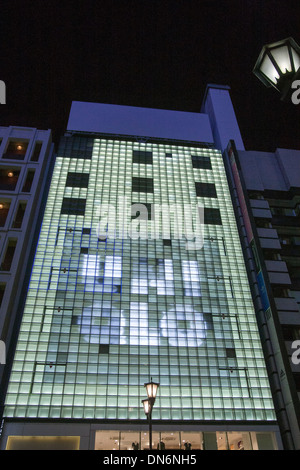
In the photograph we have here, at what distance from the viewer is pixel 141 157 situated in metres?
53.4

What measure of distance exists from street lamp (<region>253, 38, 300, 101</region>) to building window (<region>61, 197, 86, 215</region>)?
40.7 metres

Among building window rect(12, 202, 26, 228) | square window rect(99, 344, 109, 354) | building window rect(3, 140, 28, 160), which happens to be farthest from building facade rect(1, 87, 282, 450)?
building window rect(3, 140, 28, 160)

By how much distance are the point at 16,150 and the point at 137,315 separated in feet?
97.4

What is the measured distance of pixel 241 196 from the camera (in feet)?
155

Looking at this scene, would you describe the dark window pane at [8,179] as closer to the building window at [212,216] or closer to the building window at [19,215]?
the building window at [19,215]

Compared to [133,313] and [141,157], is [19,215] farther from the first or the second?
[141,157]

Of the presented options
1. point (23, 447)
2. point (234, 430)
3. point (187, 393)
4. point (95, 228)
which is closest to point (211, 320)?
point (187, 393)

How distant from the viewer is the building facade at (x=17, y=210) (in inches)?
1308

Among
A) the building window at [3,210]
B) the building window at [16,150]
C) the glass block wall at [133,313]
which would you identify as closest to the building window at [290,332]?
the glass block wall at [133,313]

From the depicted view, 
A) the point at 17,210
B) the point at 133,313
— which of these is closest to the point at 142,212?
the point at 133,313

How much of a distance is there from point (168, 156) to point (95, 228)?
60.4 ft

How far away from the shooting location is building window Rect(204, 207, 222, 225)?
46.1 metres

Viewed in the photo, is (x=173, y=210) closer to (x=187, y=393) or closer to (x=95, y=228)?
(x=95, y=228)

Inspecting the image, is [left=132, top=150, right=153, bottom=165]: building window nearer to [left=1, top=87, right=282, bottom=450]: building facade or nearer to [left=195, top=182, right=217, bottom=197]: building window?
[left=1, top=87, right=282, bottom=450]: building facade
